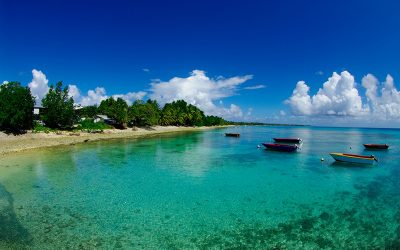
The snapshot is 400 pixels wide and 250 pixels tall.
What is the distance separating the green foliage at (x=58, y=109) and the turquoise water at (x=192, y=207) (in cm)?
3536

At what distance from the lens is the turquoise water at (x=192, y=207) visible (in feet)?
35.9

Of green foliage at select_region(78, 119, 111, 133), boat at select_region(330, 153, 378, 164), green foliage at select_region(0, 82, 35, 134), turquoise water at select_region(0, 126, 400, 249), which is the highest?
green foliage at select_region(0, 82, 35, 134)

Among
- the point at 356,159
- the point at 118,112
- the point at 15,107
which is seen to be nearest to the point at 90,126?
the point at 118,112

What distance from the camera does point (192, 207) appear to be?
49.7 ft

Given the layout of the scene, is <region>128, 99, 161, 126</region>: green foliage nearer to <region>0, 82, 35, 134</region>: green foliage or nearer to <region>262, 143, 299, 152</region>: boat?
<region>0, 82, 35, 134</region>: green foliage

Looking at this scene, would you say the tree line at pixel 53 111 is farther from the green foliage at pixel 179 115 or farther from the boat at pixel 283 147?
the boat at pixel 283 147

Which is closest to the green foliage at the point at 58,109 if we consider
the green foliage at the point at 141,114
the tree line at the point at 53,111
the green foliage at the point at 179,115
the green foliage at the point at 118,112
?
the tree line at the point at 53,111

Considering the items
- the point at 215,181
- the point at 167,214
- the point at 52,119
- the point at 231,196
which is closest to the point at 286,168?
the point at 215,181

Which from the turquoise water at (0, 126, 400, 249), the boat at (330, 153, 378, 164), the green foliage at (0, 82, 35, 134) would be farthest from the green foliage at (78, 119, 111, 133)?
the boat at (330, 153, 378, 164)

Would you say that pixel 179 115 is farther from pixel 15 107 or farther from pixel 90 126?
pixel 15 107

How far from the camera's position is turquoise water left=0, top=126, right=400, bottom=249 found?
11.0m

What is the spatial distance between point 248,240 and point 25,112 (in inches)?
2008

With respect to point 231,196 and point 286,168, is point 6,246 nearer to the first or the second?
point 231,196

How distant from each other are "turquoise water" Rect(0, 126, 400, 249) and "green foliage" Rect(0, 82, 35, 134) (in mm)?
23911
